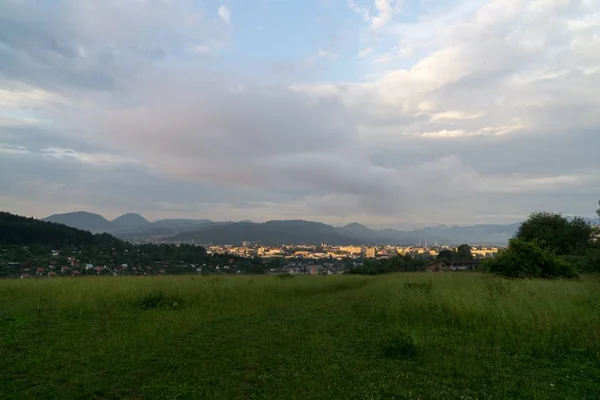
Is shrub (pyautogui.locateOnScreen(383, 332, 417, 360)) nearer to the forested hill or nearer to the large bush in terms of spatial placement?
the large bush

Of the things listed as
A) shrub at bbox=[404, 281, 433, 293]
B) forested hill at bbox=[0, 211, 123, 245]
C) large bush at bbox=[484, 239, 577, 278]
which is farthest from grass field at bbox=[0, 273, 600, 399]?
forested hill at bbox=[0, 211, 123, 245]

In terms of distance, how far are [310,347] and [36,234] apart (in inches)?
1773

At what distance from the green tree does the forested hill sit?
55.1m

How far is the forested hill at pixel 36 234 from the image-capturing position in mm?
38656

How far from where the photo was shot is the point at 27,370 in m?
7.36

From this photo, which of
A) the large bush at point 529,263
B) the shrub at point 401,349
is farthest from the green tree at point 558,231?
the shrub at point 401,349

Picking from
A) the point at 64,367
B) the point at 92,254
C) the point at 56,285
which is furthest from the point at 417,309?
the point at 92,254

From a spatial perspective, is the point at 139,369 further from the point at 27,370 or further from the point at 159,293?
the point at 159,293

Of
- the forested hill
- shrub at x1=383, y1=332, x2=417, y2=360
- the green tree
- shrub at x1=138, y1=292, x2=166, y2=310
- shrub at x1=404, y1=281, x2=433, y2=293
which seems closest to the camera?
shrub at x1=383, y1=332, x2=417, y2=360

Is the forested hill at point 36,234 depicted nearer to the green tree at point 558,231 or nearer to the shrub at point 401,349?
the shrub at point 401,349

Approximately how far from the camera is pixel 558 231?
46531mm

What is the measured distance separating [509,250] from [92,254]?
41389mm

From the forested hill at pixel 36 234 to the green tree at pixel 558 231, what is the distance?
5507 cm

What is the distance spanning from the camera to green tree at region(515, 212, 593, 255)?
44.6 metres
